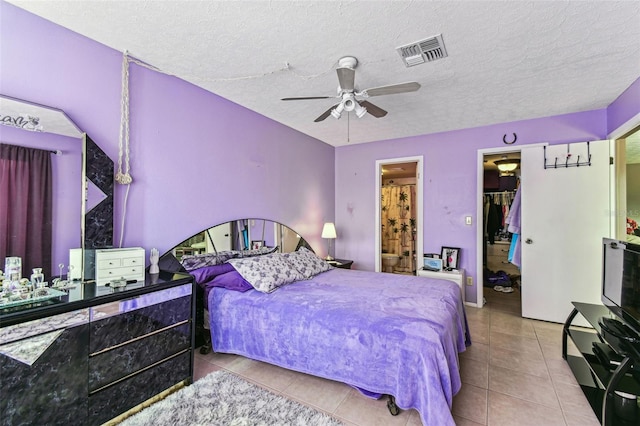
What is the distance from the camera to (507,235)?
17.2ft

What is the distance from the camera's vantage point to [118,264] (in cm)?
190

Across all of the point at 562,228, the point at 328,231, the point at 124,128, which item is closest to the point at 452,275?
the point at 562,228

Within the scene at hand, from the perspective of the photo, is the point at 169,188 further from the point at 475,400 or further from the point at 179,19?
the point at 475,400

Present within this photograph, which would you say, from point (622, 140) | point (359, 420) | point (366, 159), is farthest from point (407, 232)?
point (359, 420)

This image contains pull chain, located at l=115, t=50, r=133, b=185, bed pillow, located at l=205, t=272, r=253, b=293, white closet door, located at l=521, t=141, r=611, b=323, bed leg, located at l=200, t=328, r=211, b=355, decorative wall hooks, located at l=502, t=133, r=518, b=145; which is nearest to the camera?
pull chain, located at l=115, t=50, r=133, b=185

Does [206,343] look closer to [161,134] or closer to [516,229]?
[161,134]

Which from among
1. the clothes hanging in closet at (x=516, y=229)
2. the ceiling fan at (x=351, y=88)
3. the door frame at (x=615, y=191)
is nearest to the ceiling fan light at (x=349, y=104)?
the ceiling fan at (x=351, y=88)

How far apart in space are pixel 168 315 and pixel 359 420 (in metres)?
1.41

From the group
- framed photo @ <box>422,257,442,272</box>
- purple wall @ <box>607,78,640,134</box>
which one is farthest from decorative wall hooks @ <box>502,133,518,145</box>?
framed photo @ <box>422,257,442,272</box>

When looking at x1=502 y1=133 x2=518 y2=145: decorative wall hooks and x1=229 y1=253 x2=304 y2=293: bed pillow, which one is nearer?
x1=229 y1=253 x2=304 y2=293: bed pillow

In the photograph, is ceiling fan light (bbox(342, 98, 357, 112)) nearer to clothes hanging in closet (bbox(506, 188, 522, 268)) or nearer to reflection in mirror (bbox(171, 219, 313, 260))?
reflection in mirror (bbox(171, 219, 313, 260))

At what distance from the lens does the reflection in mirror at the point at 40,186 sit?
1.63m

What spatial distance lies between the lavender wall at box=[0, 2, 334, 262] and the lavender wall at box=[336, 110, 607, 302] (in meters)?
1.36

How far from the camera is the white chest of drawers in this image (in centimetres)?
183
